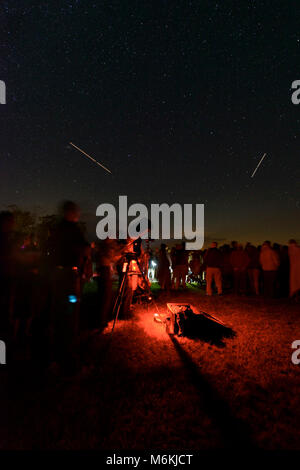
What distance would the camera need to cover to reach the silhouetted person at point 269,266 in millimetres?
9469

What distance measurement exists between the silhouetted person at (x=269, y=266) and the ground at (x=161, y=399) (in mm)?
5068

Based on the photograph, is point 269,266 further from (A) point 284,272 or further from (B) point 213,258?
(B) point 213,258

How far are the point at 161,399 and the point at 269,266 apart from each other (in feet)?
26.2

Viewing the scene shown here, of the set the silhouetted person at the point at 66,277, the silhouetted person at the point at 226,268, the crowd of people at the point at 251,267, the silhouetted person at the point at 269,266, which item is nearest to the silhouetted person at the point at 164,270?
the crowd of people at the point at 251,267

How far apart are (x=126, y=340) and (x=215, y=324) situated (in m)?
1.87

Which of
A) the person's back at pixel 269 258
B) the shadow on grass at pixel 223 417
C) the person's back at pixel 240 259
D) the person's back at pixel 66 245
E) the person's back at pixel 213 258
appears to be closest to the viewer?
the shadow on grass at pixel 223 417

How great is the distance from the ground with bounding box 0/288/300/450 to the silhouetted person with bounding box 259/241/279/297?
16.6 feet

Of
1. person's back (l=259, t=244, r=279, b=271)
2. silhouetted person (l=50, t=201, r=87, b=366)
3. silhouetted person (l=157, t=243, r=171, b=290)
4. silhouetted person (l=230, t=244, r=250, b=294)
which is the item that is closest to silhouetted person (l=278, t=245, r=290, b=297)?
person's back (l=259, t=244, r=279, b=271)

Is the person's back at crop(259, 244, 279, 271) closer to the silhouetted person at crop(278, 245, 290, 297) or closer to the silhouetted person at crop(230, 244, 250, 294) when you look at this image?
the silhouetted person at crop(230, 244, 250, 294)

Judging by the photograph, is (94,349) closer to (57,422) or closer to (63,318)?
(63,318)

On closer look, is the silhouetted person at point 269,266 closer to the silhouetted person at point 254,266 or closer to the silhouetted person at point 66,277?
the silhouetted person at point 254,266

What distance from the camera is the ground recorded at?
2.36 meters

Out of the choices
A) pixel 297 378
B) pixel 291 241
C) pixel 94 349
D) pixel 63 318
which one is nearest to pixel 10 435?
pixel 63 318

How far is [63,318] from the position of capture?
3.63m
